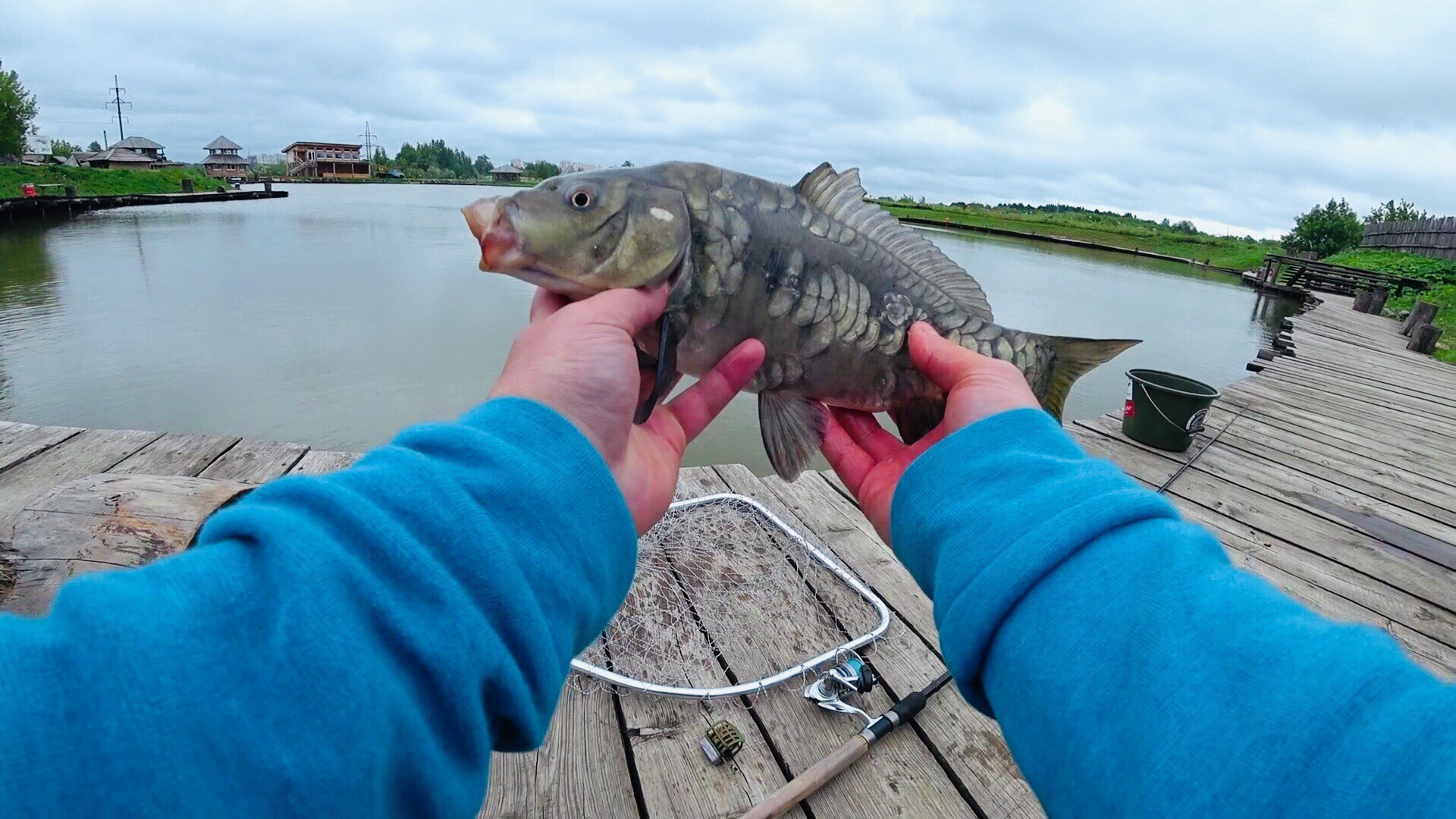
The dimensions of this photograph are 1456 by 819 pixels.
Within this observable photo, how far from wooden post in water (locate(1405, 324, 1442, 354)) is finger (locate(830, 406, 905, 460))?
1609cm

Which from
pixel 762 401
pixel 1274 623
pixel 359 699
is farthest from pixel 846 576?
pixel 359 699

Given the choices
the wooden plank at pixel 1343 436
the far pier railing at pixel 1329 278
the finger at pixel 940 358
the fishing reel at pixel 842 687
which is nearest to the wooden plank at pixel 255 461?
the fishing reel at pixel 842 687

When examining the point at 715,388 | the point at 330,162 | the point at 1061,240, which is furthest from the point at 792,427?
the point at 330,162

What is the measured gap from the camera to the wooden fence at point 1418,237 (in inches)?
1078

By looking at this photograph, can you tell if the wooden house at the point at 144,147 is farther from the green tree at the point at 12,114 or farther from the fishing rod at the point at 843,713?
the fishing rod at the point at 843,713

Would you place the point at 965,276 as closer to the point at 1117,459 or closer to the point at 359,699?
the point at 359,699

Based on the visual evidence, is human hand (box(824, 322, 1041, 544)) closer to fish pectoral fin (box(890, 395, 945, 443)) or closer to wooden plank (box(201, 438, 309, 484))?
fish pectoral fin (box(890, 395, 945, 443))

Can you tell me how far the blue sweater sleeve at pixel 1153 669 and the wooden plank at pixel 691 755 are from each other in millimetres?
1330

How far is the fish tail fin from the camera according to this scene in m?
2.50

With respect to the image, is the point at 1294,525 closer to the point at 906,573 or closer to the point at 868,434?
the point at 906,573

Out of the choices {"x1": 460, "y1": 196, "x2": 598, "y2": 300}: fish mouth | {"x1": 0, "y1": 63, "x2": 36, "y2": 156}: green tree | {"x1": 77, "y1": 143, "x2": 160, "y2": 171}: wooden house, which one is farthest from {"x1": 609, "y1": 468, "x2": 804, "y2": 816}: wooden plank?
{"x1": 77, "y1": 143, "x2": 160, "y2": 171}: wooden house

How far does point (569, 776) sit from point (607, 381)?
5.06 feet

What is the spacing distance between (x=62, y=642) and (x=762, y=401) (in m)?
2.06

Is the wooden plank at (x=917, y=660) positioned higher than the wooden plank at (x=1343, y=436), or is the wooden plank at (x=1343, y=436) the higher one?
the wooden plank at (x=1343, y=436)
